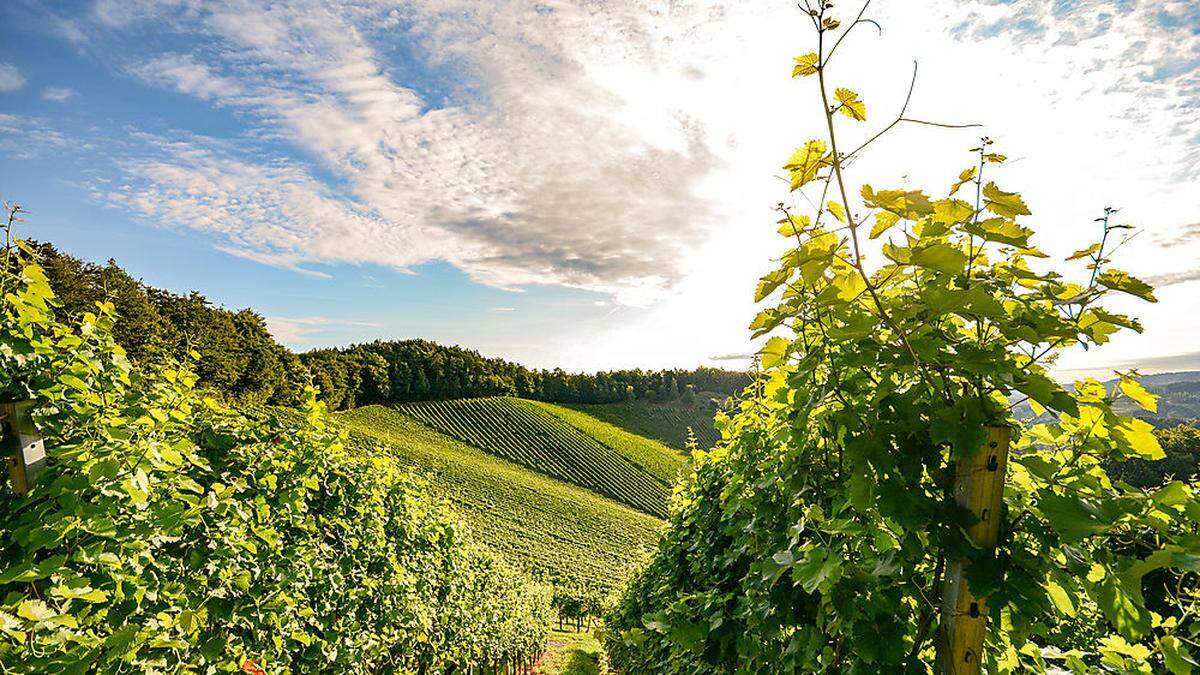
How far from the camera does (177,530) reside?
2922mm

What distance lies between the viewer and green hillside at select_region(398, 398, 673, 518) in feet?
187

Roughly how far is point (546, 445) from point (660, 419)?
104 ft

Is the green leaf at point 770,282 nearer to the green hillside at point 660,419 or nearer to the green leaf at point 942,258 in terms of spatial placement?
the green leaf at point 942,258

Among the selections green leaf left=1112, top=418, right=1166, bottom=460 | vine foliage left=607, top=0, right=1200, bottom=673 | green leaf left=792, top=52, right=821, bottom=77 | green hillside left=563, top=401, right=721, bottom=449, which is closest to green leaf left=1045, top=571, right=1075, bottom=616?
vine foliage left=607, top=0, right=1200, bottom=673

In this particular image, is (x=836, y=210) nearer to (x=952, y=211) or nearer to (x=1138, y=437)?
(x=952, y=211)

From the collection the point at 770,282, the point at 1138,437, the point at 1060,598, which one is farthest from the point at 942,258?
the point at 1060,598

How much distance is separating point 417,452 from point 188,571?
49.2 m

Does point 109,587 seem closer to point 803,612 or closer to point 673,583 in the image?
point 803,612

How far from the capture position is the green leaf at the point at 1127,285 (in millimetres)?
1074

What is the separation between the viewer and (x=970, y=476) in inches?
45.9

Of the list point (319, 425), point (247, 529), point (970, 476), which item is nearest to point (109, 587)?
point (247, 529)

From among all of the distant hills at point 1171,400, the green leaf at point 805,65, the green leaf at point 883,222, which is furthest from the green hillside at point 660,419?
the green leaf at point 805,65

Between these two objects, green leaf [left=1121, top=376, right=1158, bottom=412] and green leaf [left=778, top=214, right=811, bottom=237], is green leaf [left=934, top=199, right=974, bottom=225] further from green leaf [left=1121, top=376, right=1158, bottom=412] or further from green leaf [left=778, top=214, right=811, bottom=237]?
green leaf [left=1121, top=376, right=1158, bottom=412]

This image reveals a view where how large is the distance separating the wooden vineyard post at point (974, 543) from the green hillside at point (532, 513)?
96.2 feet
